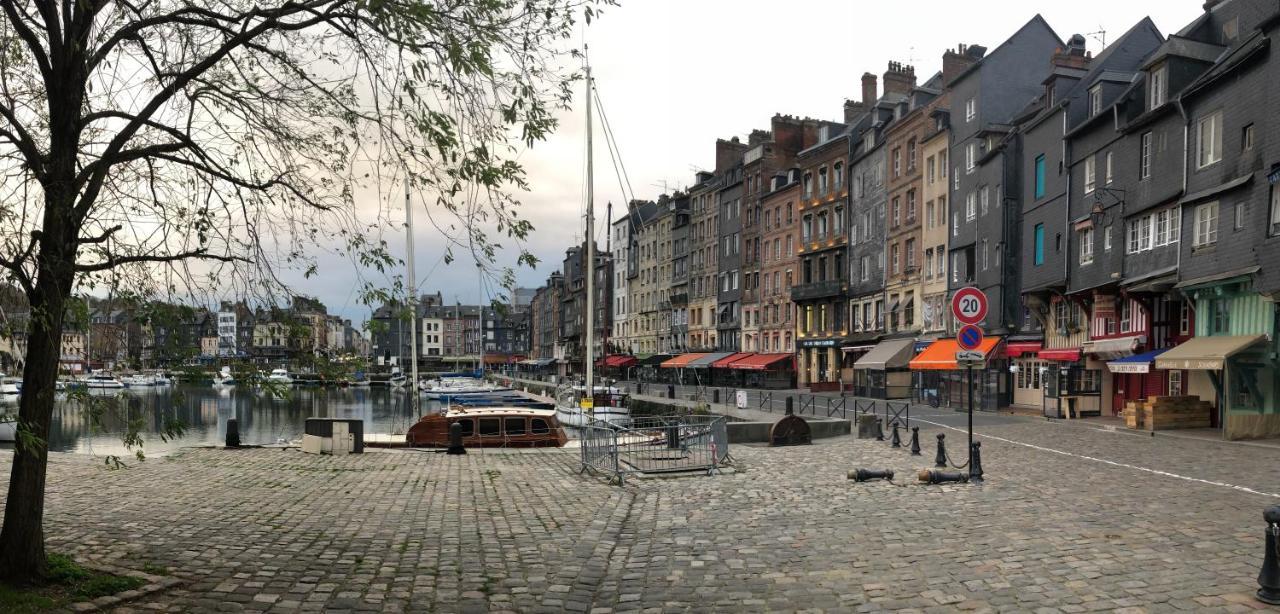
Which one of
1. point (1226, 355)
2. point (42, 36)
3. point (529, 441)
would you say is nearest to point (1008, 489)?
point (1226, 355)

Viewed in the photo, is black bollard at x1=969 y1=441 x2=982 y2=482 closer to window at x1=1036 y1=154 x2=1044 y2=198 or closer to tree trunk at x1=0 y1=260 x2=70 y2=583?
tree trunk at x1=0 y1=260 x2=70 y2=583

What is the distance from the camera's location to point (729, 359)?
66.9 m

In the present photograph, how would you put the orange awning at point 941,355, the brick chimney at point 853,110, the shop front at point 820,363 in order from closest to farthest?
the orange awning at point 941,355
the shop front at point 820,363
the brick chimney at point 853,110

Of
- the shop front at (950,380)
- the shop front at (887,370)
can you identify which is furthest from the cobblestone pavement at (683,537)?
the shop front at (887,370)

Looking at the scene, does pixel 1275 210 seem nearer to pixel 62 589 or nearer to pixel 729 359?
pixel 62 589

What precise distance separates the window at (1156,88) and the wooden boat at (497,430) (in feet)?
70.7

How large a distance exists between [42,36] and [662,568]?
783 cm

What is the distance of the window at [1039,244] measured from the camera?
114ft

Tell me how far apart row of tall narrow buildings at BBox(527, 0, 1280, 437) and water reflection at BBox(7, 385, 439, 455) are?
2233 cm

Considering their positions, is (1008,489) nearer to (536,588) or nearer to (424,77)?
(536,588)

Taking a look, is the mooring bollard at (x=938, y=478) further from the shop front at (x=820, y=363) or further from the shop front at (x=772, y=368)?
the shop front at (x=772, y=368)

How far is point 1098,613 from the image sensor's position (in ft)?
22.0

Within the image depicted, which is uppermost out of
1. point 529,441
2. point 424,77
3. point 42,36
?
point 42,36

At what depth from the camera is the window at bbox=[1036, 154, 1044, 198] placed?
3511 cm
